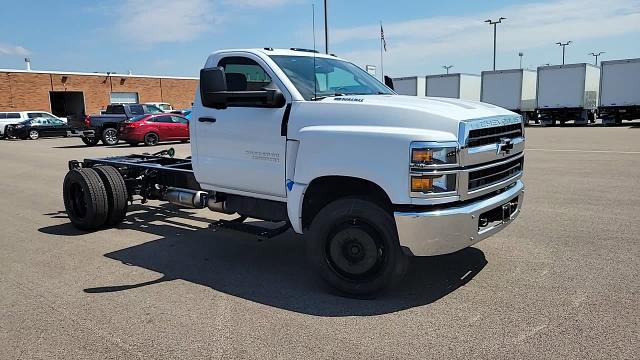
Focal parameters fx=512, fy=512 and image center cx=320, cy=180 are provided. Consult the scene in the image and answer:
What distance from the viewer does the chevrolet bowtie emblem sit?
4.33m

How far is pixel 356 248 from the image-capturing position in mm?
4277

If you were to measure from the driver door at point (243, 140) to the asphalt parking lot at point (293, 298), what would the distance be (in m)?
0.92

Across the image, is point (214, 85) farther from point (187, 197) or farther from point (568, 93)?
point (568, 93)

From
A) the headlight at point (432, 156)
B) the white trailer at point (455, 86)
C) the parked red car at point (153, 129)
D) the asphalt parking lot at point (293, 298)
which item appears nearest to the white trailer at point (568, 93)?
the white trailer at point (455, 86)

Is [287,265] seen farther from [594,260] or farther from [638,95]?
[638,95]

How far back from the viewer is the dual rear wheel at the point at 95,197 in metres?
6.68

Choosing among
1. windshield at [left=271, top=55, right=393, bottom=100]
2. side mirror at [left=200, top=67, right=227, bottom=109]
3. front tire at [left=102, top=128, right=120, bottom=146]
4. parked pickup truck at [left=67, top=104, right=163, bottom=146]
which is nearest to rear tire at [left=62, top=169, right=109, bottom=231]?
side mirror at [left=200, top=67, right=227, bottom=109]

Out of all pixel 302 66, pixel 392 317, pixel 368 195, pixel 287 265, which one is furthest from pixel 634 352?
pixel 302 66

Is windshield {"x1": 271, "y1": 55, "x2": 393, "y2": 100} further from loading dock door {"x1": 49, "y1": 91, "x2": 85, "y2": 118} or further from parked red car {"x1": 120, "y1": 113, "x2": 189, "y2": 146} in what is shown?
loading dock door {"x1": 49, "y1": 91, "x2": 85, "y2": 118}

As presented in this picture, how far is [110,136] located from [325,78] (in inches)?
869

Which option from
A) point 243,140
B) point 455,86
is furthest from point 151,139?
point 455,86

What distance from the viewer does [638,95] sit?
106ft

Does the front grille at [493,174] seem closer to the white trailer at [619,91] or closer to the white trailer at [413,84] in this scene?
the white trailer at [619,91]

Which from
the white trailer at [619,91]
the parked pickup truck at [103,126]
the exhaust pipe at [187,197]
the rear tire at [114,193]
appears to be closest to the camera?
the exhaust pipe at [187,197]
